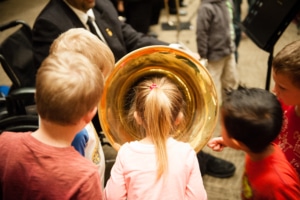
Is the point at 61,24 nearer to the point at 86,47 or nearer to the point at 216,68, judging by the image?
the point at 86,47

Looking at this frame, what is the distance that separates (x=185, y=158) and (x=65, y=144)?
16.4 inches

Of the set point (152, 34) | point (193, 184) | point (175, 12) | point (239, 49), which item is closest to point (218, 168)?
point (193, 184)

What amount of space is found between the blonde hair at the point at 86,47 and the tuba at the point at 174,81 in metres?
0.09

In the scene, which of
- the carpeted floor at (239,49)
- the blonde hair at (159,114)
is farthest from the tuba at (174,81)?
the carpeted floor at (239,49)

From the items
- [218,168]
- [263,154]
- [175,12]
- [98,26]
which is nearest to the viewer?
[263,154]

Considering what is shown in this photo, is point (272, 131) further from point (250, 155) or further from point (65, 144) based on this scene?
point (65, 144)

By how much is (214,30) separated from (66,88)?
4.97 ft

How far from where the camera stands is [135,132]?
145 centimetres

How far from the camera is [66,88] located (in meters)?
0.86

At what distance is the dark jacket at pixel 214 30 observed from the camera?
2113mm

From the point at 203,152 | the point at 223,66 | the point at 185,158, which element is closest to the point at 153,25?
the point at 223,66

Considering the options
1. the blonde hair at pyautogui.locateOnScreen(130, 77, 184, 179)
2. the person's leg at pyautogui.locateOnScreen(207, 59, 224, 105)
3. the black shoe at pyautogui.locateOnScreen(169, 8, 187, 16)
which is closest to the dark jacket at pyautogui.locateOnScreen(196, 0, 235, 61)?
the person's leg at pyautogui.locateOnScreen(207, 59, 224, 105)

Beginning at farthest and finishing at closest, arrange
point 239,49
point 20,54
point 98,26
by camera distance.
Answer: point 239,49
point 20,54
point 98,26

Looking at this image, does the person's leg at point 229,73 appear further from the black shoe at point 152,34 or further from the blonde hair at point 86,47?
the black shoe at point 152,34
